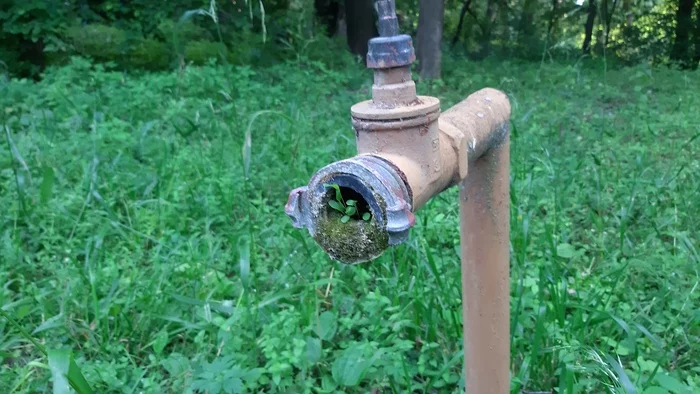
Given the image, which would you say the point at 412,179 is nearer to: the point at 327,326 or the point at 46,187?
the point at 327,326

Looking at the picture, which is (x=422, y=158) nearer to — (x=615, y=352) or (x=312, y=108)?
(x=615, y=352)

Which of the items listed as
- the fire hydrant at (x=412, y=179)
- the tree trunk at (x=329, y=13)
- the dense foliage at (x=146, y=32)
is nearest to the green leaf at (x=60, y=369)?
the fire hydrant at (x=412, y=179)

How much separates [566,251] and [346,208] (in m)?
1.58

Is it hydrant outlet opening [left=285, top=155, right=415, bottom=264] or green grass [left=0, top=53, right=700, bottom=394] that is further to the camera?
green grass [left=0, top=53, right=700, bottom=394]

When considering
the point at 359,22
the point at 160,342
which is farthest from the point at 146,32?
the point at 160,342

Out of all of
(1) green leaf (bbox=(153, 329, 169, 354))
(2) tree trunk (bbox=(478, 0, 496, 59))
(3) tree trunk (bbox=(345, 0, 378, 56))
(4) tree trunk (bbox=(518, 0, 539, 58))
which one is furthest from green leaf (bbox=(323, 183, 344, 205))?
(2) tree trunk (bbox=(478, 0, 496, 59))

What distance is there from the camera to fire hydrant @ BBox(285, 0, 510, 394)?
90cm

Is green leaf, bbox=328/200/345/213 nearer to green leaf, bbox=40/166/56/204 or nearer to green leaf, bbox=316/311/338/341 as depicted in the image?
green leaf, bbox=316/311/338/341

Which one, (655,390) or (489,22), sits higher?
(489,22)

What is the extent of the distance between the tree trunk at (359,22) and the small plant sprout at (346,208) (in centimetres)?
740

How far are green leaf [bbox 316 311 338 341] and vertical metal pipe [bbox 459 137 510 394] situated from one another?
0.55 metres

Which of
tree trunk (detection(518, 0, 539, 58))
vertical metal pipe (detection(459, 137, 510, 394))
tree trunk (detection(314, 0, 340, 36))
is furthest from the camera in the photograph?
tree trunk (detection(518, 0, 539, 58))

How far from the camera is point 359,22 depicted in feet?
26.7

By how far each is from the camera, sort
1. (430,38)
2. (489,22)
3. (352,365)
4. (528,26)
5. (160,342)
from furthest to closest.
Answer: (489,22), (528,26), (430,38), (160,342), (352,365)
